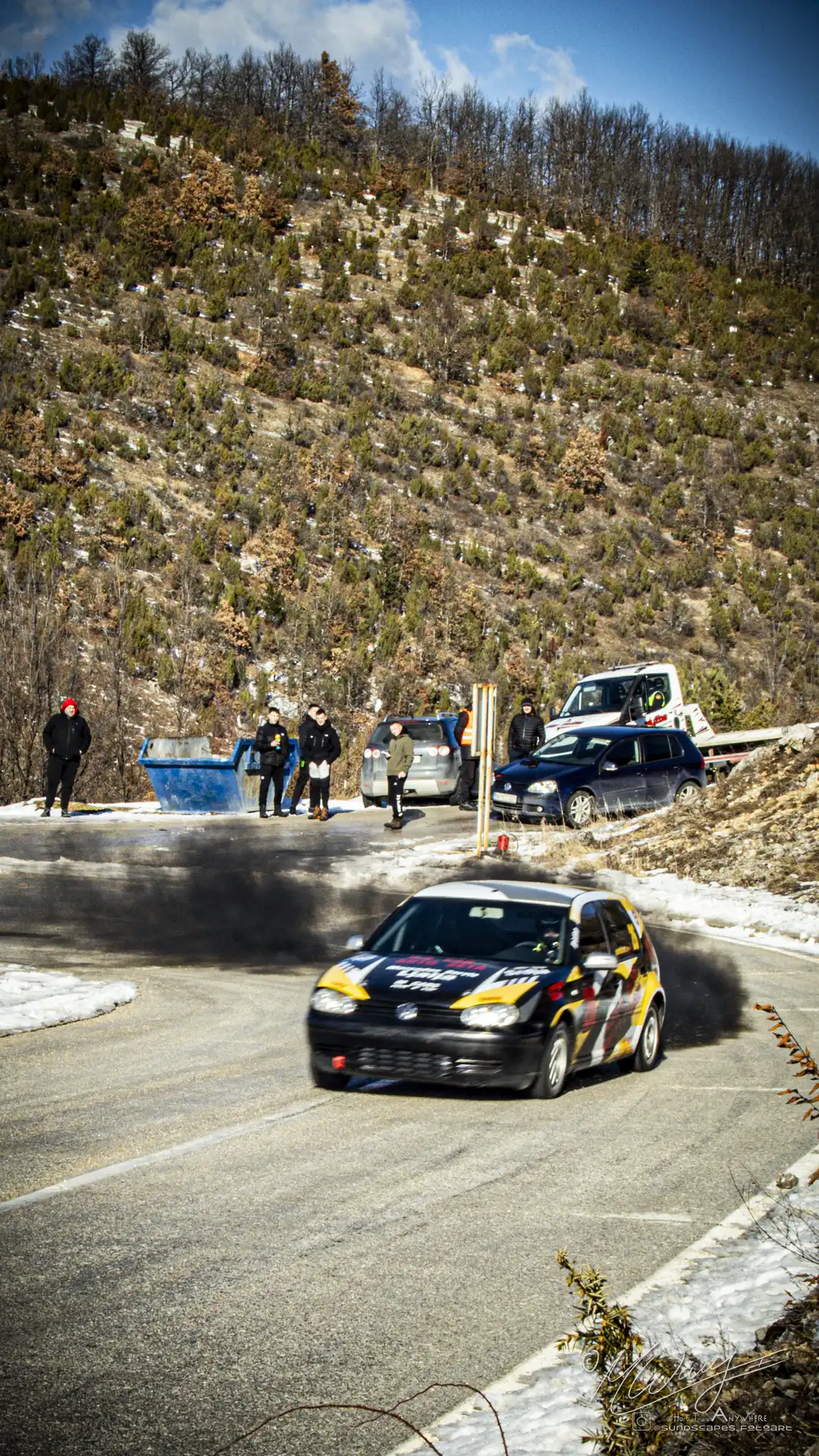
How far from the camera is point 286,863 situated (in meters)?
22.2

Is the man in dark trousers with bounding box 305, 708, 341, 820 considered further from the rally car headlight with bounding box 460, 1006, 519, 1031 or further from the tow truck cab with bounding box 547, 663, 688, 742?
the rally car headlight with bounding box 460, 1006, 519, 1031

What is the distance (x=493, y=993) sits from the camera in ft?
28.0

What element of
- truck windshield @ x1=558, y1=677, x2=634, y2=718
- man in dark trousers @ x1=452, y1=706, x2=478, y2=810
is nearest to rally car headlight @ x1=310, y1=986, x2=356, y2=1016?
man in dark trousers @ x1=452, y1=706, x2=478, y2=810

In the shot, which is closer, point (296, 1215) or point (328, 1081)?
point (296, 1215)

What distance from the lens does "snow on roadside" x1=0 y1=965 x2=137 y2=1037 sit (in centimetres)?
1097

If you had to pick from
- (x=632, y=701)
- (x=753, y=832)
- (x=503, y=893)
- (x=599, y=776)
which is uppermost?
(x=632, y=701)

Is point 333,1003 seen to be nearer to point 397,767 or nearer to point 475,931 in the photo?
point 475,931

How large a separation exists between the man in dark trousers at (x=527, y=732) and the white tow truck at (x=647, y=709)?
31 centimetres

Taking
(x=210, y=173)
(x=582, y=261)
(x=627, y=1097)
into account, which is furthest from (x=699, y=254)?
(x=627, y=1097)

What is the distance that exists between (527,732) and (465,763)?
1.42 metres

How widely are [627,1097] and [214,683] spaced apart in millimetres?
32070

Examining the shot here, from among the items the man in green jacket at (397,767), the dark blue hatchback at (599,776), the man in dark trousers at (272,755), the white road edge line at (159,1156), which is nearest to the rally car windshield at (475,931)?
the white road edge line at (159,1156)

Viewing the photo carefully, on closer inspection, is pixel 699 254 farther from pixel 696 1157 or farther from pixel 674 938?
pixel 696 1157
